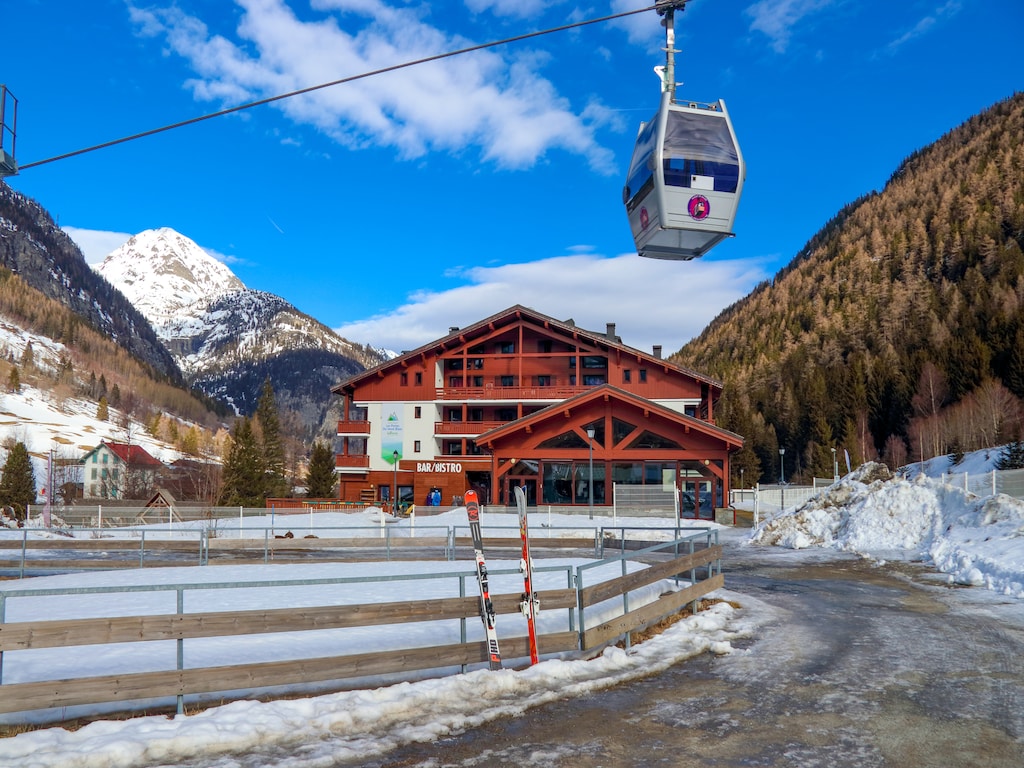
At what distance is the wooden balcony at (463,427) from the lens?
58.0 m

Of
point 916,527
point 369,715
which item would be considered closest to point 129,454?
point 916,527

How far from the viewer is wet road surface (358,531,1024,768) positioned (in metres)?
6.57

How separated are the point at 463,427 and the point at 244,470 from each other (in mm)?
24568

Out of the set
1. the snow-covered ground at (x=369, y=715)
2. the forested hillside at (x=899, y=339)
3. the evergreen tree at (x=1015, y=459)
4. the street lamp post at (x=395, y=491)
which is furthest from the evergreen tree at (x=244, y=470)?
the snow-covered ground at (x=369, y=715)

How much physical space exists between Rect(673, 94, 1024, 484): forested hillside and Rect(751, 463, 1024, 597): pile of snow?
170ft

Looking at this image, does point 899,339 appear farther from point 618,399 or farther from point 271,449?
point 618,399

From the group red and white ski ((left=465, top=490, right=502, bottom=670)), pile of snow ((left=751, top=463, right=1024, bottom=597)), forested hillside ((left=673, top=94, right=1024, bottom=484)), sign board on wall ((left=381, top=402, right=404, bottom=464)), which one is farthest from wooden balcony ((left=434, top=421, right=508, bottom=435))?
red and white ski ((left=465, top=490, right=502, bottom=670))

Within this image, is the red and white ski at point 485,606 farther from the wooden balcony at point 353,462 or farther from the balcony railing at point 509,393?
the wooden balcony at point 353,462

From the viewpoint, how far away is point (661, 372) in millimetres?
57250

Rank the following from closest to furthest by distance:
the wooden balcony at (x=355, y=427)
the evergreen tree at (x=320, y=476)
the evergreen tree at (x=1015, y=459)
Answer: the evergreen tree at (x=1015, y=459) < the wooden balcony at (x=355, y=427) < the evergreen tree at (x=320, y=476)

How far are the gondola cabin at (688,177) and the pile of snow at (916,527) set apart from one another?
9.51 m

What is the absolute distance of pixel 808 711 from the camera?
784cm

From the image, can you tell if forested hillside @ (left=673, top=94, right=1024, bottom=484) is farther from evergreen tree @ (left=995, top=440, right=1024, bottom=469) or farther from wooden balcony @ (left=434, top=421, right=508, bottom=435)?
wooden balcony @ (left=434, top=421, right=508, bottom=435)

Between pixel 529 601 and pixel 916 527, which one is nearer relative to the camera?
pixel 529 601
